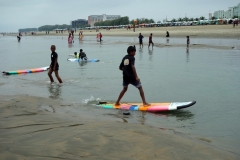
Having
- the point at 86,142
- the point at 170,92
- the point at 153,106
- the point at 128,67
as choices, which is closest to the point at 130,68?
the point at 128,67

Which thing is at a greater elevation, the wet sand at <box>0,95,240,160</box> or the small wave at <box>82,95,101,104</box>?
the wet sand at <box>0,95,240,160</box>

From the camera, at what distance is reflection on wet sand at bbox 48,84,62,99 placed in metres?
9.38

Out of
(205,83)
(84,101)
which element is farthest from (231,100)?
(84,101)

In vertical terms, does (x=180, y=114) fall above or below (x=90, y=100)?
below

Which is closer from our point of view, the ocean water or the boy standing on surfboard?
the ocean water

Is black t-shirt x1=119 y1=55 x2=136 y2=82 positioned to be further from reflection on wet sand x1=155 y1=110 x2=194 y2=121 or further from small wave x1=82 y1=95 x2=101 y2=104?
→ small wave x1=82 y1=95 x2=101 y2=104

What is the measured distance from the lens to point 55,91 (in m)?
10.2

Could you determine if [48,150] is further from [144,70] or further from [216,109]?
[144,70]

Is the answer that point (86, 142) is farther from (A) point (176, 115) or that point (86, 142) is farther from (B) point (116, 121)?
(A) point (176, 115)

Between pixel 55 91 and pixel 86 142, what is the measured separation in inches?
242

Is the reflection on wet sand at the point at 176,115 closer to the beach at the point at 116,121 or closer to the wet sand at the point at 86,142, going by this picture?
the beach at the point at 116,121

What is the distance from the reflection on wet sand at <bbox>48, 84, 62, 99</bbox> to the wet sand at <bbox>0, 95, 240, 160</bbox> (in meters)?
3.25

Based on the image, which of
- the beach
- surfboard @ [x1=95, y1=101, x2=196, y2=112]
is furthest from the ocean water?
surfboard @ [x1=95, y1=101, x2=196, y2=112]

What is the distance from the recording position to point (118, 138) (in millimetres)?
4621
